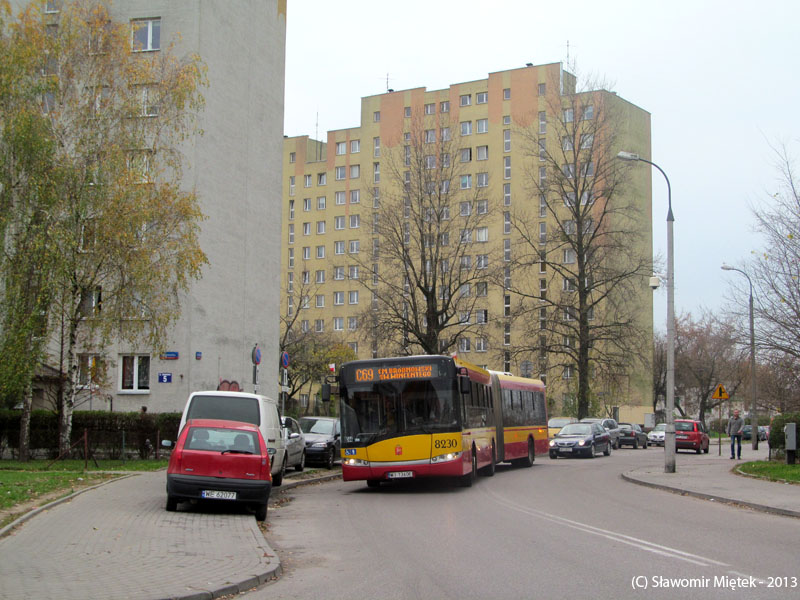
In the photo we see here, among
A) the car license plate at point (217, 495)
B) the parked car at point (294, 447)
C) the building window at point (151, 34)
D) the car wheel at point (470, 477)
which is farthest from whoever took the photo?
the building window at point (151, 34)

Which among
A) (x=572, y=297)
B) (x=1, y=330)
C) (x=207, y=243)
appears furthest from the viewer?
(x=572, y=297)

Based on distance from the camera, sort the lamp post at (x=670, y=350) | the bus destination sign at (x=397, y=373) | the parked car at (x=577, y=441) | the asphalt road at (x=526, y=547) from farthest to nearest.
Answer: the parked car at (x=577, y=441) → the lamp post at (x=670, y=350) → the bus destination sign at (x=397, y=373) → the asphalt road at (x=526, y=547)

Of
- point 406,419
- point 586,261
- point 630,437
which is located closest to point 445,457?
point 406,419

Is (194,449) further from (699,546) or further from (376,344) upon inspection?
(376,344)

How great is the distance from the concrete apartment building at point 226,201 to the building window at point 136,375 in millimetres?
41

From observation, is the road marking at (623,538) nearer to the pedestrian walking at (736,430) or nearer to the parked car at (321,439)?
the parked car at (321,439)

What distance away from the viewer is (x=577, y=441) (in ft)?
127

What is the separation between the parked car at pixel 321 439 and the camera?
28.5 metres

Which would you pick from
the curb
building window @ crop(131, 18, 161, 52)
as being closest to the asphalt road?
the curb

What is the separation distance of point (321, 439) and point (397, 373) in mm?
9388

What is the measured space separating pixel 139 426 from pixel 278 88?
74.5ft

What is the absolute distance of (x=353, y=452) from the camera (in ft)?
65.4

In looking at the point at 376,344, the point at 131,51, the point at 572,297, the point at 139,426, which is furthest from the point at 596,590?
the point at 572,297

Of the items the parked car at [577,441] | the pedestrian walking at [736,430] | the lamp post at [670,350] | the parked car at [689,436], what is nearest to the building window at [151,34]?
the lamp post at [670,350]
